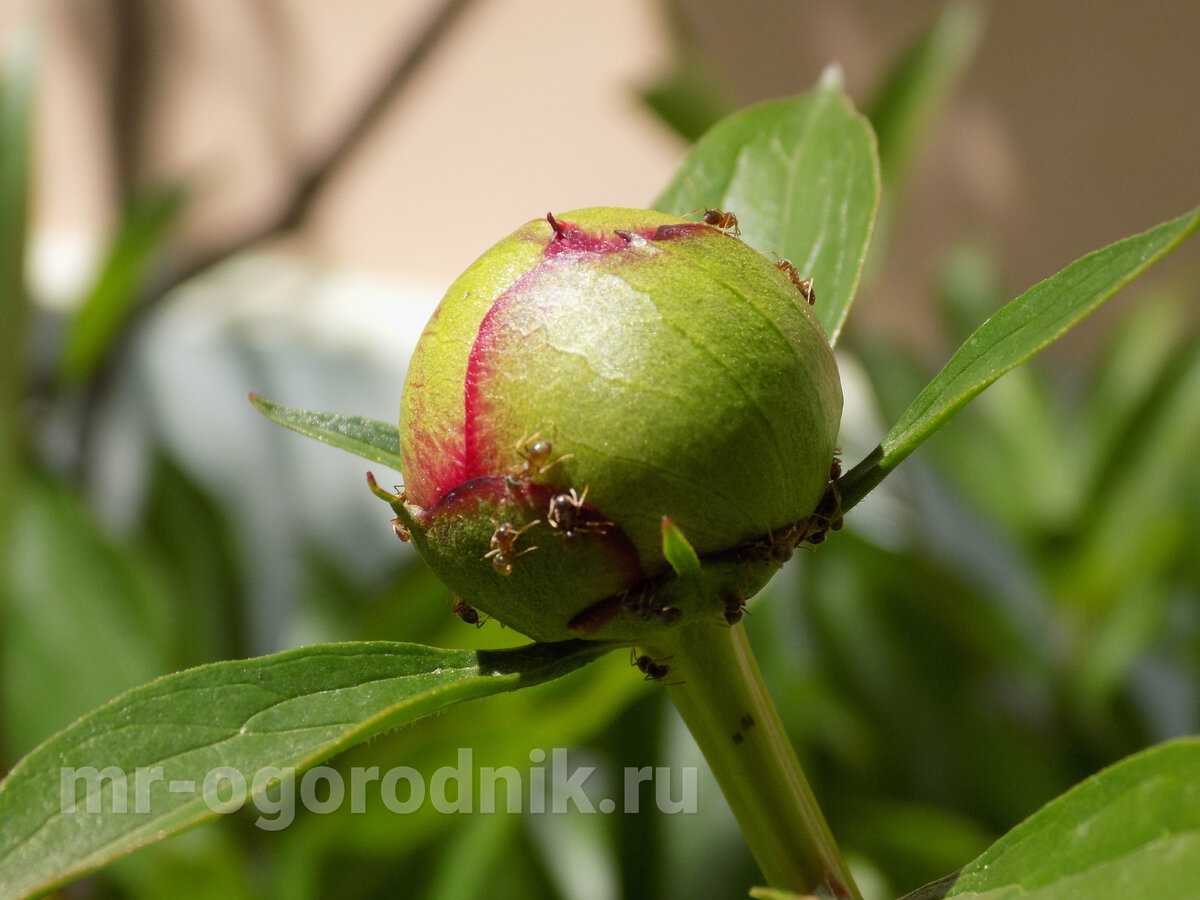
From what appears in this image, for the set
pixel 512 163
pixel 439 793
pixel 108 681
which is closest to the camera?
pixel 439 793

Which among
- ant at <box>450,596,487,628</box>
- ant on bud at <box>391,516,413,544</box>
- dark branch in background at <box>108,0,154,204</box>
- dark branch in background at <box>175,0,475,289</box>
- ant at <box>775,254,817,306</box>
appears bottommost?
ant at <box>450,596,487,628</box>

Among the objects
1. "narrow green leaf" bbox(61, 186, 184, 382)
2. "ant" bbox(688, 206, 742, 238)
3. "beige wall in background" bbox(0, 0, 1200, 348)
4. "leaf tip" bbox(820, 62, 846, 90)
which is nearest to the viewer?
"ant" bbox(688, 206, 742, 238)

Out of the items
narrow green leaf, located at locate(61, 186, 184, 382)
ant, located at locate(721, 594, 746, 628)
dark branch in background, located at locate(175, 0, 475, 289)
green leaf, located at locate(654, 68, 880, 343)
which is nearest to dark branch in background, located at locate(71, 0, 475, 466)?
dark branch in background, located at locate(175, 0, 475, 289)

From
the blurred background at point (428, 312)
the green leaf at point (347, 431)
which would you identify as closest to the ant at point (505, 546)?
the green leaf at point (347, 431)

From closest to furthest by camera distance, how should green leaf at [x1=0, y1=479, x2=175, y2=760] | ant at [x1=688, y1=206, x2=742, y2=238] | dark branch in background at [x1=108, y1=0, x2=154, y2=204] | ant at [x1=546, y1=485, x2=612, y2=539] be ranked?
ant at [x1=546, y1=485, x2=612, y2=539], ant at [x1=688, y1=206, x2=742, y2=238], green leaf at [x1=0, y1=479, x2=175, y2=760], dark branch in background at [x1=108, y1=0, x2=154, y2=204]

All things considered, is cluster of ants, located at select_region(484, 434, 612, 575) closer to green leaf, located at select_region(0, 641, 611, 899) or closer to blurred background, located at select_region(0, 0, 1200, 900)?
green leaf, located at select_region(0, 641, 611, 899)

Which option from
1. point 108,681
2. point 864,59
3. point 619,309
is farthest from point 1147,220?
point 619,309

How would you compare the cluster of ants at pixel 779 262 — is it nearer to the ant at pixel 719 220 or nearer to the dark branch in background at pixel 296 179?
the ant at pixel 719 220

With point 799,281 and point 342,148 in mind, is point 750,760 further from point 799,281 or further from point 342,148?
point 342,148

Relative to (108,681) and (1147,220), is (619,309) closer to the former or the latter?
(108,681)

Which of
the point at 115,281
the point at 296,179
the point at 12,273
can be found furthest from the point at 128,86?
the point at 12,273
